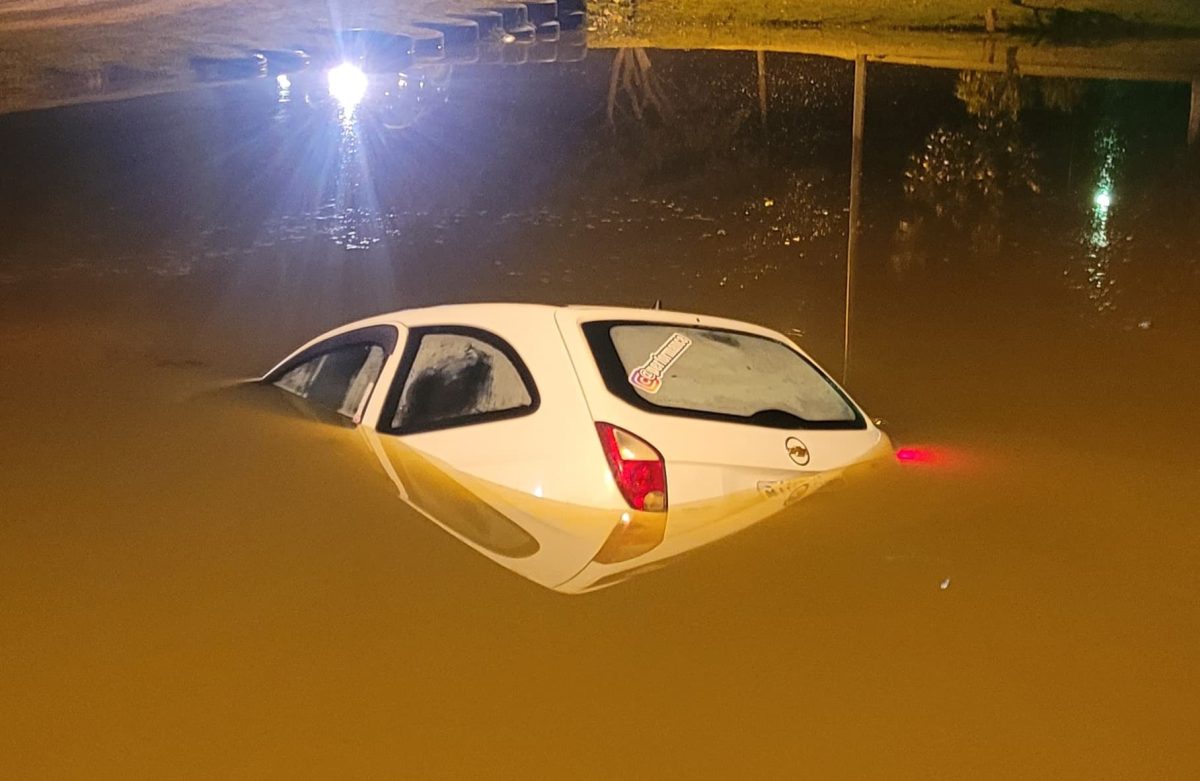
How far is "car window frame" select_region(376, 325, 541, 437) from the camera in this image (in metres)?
5.86

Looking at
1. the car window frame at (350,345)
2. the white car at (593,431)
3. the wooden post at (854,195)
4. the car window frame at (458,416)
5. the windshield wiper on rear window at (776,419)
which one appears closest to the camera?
the white car at (593,431)

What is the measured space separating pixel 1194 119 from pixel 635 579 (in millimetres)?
19400

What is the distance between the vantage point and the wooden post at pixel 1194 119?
20438 millimetres

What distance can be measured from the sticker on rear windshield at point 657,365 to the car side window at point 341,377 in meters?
1.51

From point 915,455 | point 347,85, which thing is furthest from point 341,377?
point 347,85

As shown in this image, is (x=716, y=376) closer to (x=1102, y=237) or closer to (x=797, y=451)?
(x=797, y=451)

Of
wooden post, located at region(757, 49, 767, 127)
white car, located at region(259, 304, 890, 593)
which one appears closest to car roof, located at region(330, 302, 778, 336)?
white car, located at region(259, 304, 890, 593)

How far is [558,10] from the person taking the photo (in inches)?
1533

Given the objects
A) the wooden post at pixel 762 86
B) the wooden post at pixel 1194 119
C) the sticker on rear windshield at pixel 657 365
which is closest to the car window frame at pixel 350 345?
the sticker on rear windshield at pixel 657 365

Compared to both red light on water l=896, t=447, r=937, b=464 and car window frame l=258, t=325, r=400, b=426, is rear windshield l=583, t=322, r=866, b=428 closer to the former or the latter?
red light on water l=896, t=447, r=937, b=464

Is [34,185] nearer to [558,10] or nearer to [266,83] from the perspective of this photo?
[266,83]

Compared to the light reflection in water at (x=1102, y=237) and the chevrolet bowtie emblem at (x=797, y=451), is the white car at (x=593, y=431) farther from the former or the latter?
the light reflection in water at (x=1102, y=237)

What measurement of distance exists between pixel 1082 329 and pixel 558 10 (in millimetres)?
30294

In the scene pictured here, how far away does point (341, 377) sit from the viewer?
7199mm
